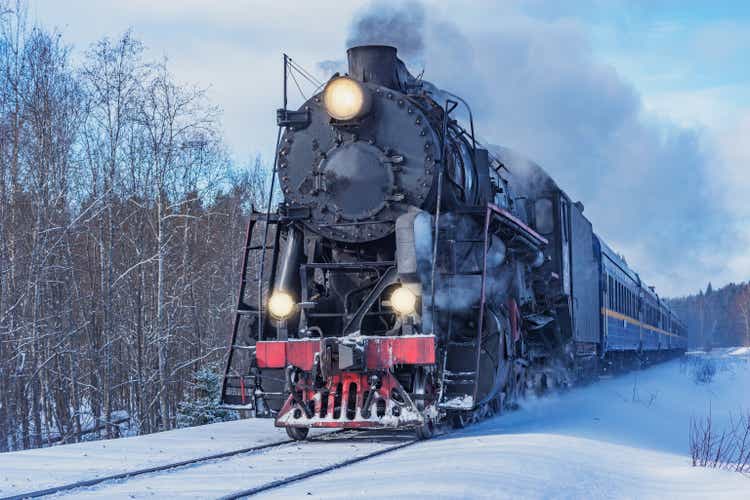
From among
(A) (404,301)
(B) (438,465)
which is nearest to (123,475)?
(B) (438,465)

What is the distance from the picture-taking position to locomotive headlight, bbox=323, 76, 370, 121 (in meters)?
8.40

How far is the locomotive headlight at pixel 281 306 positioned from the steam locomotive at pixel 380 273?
13mm

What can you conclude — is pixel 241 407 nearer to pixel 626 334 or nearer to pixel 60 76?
pixel 60 76

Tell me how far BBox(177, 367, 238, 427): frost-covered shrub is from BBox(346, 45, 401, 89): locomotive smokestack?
7.01m

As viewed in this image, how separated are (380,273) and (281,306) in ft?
3.53

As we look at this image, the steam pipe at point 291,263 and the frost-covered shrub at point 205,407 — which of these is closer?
the steam pipe at point 291,263

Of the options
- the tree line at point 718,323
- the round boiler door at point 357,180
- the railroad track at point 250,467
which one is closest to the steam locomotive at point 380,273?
the round boiler door at point 357,180

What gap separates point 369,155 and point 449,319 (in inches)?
72.7

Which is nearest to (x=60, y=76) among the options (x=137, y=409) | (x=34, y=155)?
(x=34, y=155)

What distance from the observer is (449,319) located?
324 inches

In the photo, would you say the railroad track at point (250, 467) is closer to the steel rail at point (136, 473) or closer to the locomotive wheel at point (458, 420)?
the steel rail at point (136, 473)

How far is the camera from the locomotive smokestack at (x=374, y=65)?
888 cm

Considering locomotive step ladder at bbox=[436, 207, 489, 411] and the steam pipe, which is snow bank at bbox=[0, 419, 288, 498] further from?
locomotive step ladder at bbox=[436, 207, 489, 411]

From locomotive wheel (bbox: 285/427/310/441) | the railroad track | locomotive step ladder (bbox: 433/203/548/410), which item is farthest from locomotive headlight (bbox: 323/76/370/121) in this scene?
the railroad track
